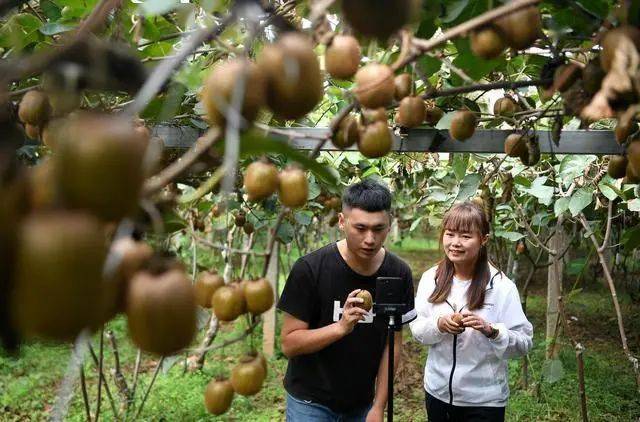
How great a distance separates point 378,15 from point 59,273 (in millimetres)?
278

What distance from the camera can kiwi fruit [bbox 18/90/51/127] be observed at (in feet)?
2.62

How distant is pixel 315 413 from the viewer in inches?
78.9

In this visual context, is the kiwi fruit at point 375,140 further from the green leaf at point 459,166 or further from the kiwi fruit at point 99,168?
the green leaf at point 459,166

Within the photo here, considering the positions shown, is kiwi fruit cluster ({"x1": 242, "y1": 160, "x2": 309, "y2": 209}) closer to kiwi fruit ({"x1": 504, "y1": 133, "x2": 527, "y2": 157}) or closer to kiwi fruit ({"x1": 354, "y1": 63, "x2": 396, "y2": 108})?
kiwi fruit ({"x1": 354, "y1": 63, "x2": 396, "y2": 108})

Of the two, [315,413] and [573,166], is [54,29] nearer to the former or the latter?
[315,413]

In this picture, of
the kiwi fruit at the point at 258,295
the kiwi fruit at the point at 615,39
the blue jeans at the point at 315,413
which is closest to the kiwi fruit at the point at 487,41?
the kiwi fruit at the point at 615,39

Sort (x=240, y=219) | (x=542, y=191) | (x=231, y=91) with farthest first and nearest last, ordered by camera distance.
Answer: (x=542, y=191) < (x=240, y=219) < (x=231, y=91)

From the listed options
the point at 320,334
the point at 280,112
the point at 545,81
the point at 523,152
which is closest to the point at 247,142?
the point at 280,112

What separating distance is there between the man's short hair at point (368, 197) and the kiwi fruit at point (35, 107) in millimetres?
A: 1173

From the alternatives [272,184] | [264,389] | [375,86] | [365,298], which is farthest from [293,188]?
[264,389]

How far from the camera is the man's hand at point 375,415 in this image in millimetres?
2006

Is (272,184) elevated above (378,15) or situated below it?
below

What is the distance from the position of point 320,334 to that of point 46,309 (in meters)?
1.46

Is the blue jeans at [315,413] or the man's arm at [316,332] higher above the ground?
the man's arm at [316,332]
